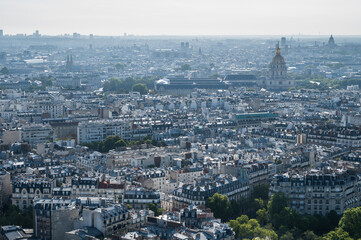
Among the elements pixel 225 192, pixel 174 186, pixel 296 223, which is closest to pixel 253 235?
pixel 296 223

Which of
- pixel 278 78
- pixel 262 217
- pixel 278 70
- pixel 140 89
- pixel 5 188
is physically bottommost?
pixel 140 89

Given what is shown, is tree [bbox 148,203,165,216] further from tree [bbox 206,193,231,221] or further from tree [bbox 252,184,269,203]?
tree [bbox 252,184,269,203]

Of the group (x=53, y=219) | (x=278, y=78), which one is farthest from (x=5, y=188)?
(x=278, y=78)

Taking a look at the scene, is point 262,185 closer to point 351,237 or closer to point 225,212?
point 225,212

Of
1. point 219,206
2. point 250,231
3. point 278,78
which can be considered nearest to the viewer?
point 250,231

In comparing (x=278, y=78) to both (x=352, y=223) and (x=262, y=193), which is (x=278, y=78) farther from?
(x=352, y=223)

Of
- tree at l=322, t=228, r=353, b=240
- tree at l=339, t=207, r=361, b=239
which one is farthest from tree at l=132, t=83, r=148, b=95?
tree at l=322, t=228, r=353, b=240

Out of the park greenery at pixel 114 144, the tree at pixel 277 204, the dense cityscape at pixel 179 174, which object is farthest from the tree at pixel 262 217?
the park greenery at pixel 114 144

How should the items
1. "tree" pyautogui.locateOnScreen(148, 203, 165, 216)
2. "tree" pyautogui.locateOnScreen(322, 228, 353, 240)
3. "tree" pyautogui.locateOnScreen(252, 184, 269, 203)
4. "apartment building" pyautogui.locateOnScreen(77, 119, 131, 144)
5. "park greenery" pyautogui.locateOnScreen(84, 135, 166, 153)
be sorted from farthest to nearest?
"apartment building" pyautogui.locateOnScreen(77, 119, 131, 144) < "park greenery" pyautogui.locateOnScreen(84, 135, 166, 153) < "tree" pyautogui.locateOnScreen(252, 184, 269, 203) < "tree" pyautogui.locateOnScreen(148, 203, 165, 216) < "tree" pyautogui.locateOnScreen(322, 228, 353, 240)
